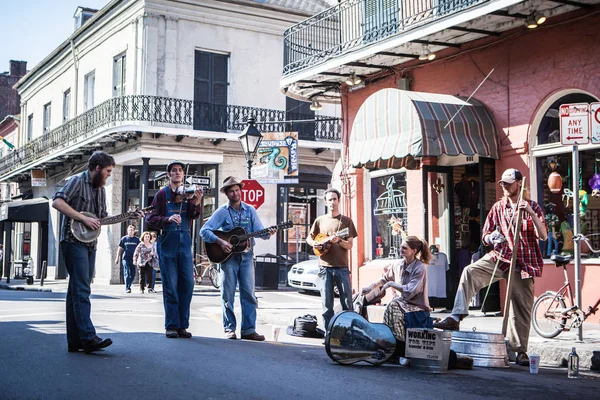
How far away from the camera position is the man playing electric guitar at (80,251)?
6969 millimetres

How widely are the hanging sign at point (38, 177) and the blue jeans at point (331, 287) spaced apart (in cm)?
2642

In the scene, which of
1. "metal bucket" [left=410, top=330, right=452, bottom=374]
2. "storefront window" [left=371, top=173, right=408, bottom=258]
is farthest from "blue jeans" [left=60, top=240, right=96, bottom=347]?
"storefront window" [left=371, top=173, right=408, bottom=258]

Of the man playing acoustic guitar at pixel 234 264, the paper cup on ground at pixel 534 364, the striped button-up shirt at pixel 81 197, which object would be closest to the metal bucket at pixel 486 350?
the paper cup on ground at pixel 534 364

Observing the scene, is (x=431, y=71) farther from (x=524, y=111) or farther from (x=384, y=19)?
(x=524, y=111)

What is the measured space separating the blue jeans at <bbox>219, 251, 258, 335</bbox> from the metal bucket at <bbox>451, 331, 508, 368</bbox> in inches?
103

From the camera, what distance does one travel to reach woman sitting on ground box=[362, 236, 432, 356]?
7.79 metres

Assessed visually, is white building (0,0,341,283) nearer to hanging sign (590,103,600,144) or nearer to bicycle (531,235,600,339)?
bicycle (531,235,600,339)

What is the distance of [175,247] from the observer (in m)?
8.58

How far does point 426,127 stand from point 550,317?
366 centimetres

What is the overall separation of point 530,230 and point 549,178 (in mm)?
3754

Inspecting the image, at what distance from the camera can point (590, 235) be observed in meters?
11.3

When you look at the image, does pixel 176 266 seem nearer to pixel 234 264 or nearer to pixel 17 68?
pixel 234 264

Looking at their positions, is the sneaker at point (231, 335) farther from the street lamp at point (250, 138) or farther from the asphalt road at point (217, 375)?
the street lamp at point (250, 138)

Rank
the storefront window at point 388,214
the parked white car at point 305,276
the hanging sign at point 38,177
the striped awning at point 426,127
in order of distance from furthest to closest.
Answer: the hanging sign at point 38,177
the parked white car at point 305,276
the storefront window at point 388,214
the striped awning at point 426,127
